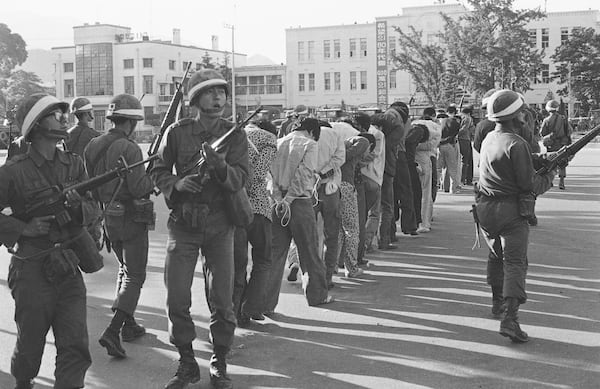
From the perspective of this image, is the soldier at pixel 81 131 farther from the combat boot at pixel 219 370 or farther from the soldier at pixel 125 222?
the combat boot at pixel 219 370

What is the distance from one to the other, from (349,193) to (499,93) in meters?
2.80

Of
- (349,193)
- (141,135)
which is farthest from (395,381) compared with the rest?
(141,135)

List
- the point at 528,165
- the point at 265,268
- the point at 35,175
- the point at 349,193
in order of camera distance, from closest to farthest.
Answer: the point at 35,175, the point at 528,165, the point at 265,268, the point at 349,193

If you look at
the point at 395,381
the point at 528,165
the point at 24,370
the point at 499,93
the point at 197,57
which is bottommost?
the point at 395,381

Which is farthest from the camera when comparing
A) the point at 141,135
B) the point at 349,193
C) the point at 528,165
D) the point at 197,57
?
the point at 197,57

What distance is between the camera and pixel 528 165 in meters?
6.65

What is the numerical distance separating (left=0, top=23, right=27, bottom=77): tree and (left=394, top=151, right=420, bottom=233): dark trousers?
276 feet

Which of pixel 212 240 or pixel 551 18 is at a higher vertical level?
pixel 551 18

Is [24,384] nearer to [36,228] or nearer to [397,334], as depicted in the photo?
[36,228]

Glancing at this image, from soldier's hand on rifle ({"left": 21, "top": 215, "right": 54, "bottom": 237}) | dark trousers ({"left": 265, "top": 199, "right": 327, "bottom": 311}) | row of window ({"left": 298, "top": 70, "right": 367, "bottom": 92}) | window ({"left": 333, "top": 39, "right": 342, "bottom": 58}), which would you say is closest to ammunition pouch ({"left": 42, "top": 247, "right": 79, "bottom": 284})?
soldier's hand on rifle ({"left": 21, "top": 215, "right": 54, "bottom": 237})

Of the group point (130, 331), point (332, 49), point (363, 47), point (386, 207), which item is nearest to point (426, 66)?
point (363, 47)

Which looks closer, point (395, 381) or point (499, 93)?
point (395, 381)

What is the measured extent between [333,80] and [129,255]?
79.5 meters

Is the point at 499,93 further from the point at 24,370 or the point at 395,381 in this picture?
the point at 24,370
